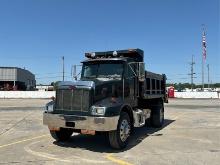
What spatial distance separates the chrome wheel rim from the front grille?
1202 mm

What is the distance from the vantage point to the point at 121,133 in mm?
10094

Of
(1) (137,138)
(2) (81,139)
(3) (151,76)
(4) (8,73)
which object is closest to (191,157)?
(1) (137,138)

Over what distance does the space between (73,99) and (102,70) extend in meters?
1.93

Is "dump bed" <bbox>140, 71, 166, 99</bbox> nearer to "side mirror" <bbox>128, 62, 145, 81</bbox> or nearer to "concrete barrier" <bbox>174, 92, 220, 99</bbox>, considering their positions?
"side mirror" <bbox>128, 62, 145, 81</bbox>

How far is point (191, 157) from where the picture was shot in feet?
28.9

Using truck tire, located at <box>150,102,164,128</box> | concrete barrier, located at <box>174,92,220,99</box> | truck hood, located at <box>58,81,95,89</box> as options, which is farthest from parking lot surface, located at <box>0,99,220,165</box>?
concrete barrier, located at <box>174,92,220,99</box>

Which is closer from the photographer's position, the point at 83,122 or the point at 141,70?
the point at 83,122

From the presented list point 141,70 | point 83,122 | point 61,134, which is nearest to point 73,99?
point 83,122

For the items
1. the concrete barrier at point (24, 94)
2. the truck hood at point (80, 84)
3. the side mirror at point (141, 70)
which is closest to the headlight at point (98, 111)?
the truck hood at point (80, 84)

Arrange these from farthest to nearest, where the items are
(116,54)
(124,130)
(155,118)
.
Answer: (155,118), (116,54), (124,130)

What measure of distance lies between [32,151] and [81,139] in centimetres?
248

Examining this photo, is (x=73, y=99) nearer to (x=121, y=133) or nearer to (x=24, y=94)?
(x=121, y=133)

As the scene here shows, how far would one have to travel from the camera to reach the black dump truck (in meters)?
9.59

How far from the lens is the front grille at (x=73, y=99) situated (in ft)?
32.1
